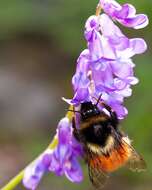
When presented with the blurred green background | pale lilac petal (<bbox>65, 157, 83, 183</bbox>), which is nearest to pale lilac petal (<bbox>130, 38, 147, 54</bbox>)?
pale lilac petal (<bbox>65, 157, 83, 183</bbox>)

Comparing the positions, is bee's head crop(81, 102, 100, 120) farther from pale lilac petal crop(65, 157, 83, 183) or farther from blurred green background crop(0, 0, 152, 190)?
blurred green background crop(0, 0, 152, 190)

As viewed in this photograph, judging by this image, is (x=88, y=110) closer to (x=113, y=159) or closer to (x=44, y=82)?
(x=113, y=159)

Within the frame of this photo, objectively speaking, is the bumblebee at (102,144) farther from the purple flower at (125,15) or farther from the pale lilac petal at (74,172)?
the purple flower at (125,15)

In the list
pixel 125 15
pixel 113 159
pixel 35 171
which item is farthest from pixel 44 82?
pixel 125 15

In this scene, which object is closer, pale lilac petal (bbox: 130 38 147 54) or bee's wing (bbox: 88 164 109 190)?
pale lilac petal (bbox: 130 38 147 54)

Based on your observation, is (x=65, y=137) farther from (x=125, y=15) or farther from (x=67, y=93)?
(x=67, y=93)
